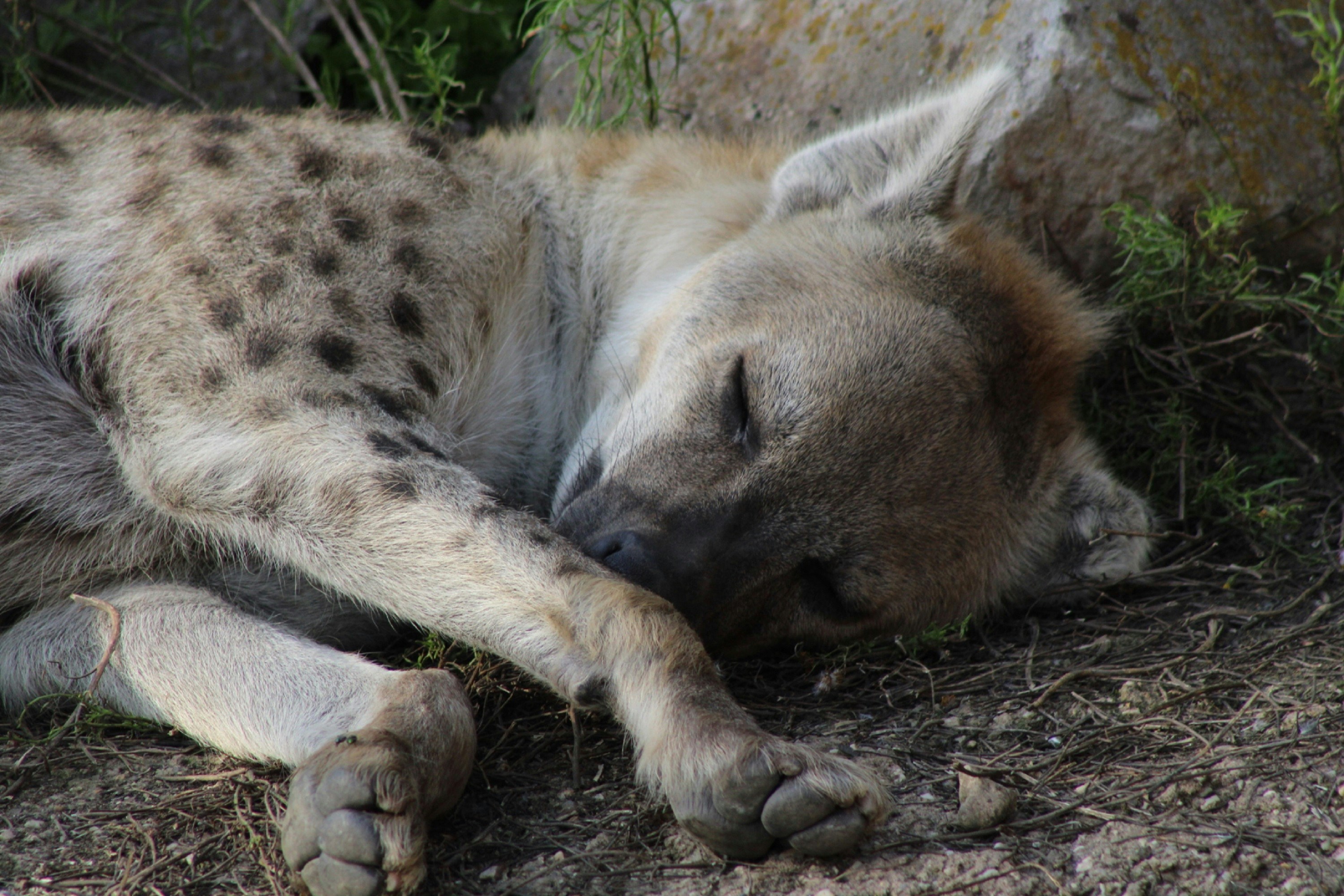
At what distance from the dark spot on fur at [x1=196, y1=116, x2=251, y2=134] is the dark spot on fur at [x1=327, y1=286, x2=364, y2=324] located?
64cm

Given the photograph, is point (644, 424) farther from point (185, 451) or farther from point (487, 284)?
→ point (185, 451)

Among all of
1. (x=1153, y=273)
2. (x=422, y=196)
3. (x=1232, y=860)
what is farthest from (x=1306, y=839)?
(x=422, y=196)

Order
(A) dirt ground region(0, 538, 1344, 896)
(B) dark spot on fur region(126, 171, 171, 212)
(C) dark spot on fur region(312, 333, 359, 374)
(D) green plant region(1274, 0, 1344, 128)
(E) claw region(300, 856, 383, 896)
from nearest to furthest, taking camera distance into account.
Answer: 1. (E) claw region(300, 856, 383, 896)
2. (A) dirt ground region(0, 538, 1344, 896)
3. (C) dark spot on fur region(312, 333, 359, 374)
4. (B) dark spot on fur region(126, 171, 171, 212)
5. (D) green plant region(1274, 0, 1344, 128)

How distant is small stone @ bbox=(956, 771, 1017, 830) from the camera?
72.1 inches

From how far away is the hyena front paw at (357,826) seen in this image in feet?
5.42

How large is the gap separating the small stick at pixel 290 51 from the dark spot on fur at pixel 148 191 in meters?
1.47

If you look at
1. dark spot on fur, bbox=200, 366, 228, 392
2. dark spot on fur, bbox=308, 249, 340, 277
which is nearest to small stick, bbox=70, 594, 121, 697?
dark spot on fur, bbox=200, 366, 228, 392

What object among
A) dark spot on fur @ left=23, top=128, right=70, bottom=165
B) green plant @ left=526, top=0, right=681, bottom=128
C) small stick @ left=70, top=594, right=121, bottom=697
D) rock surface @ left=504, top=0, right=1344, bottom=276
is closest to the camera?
small stick @ left=70, top=594, right=121, bottom=697

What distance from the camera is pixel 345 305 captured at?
7.70 feet

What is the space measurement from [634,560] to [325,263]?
94 cm

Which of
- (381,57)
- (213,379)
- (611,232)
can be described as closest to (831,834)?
(213,379)

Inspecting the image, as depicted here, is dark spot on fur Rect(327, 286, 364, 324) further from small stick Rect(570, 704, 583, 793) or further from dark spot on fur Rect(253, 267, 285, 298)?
small stick Rect(570, 704, 583, 793)

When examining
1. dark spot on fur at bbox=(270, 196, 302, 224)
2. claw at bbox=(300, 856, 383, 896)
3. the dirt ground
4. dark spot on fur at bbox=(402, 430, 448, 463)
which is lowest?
the dirt ground

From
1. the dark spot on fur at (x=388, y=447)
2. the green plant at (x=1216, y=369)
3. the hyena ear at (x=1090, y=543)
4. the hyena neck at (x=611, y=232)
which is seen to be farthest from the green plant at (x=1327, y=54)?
the dark spot on fur at (x=388, y=447)
